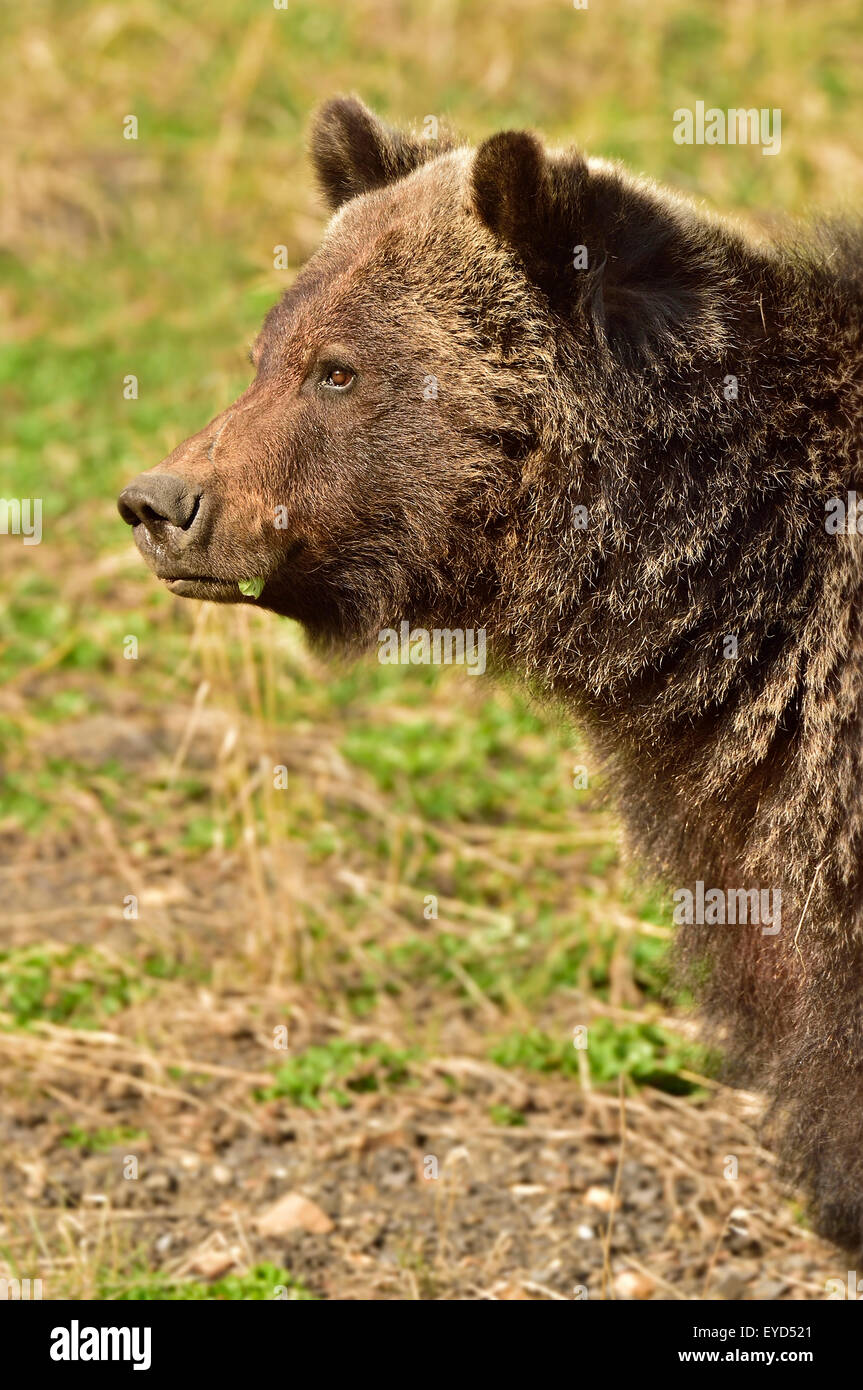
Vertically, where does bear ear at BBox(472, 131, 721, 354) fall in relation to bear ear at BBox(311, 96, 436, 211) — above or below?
below

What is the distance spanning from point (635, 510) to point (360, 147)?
53.9 inches

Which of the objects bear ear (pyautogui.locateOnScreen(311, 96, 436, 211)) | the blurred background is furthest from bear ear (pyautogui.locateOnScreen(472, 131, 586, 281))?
the blurred background

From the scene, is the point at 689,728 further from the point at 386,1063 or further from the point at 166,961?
the point at 166,961

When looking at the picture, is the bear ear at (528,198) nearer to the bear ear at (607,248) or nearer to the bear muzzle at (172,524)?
the bear ear at (607,248)

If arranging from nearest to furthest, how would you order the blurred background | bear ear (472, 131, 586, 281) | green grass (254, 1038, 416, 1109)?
bear ear (472, 131, 586, 281), the blurred background, green grass (254, 1038, 416, 1109)

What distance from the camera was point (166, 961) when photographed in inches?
217

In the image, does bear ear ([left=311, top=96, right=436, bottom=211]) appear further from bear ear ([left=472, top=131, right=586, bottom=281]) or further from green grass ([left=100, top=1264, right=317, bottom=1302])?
green grass ([left=100, top=1264, right=317, bottom=1302])

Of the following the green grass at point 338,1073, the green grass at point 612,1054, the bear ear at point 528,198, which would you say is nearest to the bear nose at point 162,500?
the bear ear at point 528,198

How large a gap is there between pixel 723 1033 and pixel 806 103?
8.18m

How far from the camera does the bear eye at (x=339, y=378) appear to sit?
3865 millimetres

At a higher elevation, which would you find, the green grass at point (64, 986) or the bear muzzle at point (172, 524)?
the bear muzzle at point (172, 524)

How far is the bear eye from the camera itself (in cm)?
387

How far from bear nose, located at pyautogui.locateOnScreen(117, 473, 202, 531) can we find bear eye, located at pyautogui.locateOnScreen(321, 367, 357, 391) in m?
0.42

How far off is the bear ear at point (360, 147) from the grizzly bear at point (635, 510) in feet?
0.95
